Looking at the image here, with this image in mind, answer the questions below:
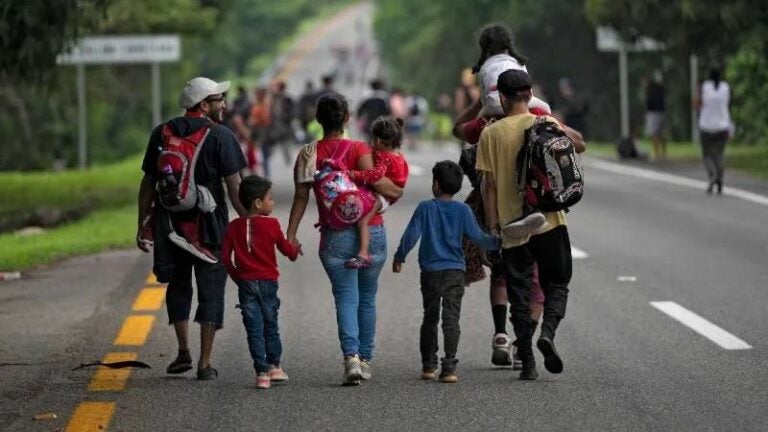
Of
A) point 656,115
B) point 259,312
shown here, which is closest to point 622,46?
point 656,115

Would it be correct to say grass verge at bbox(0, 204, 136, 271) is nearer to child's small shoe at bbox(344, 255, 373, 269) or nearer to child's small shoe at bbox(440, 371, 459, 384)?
child's small shoe at bbox(344, 255, 373, 269)

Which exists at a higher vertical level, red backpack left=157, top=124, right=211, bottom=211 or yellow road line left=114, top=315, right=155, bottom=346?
red backpack left=157, top=124, right=211, bottom=211

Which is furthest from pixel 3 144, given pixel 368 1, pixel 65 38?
pixel 368 1

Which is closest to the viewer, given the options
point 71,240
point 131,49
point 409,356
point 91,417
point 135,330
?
point 91,417

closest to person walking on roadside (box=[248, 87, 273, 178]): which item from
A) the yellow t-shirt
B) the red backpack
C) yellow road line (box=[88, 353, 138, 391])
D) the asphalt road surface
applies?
the asphalt road surface

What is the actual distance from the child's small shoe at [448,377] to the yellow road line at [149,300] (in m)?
3.81

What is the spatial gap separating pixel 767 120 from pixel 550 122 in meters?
30.0

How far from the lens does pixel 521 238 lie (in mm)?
10141

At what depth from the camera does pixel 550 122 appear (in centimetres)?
990

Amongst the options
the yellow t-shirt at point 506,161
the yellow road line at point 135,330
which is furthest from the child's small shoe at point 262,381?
the yellow road line at point 135,330

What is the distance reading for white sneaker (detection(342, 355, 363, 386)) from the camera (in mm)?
9969

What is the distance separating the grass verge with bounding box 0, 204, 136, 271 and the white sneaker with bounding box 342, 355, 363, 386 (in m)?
7.48

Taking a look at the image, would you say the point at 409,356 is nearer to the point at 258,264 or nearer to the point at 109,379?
the point at 258,264

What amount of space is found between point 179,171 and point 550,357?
2.06 metres
